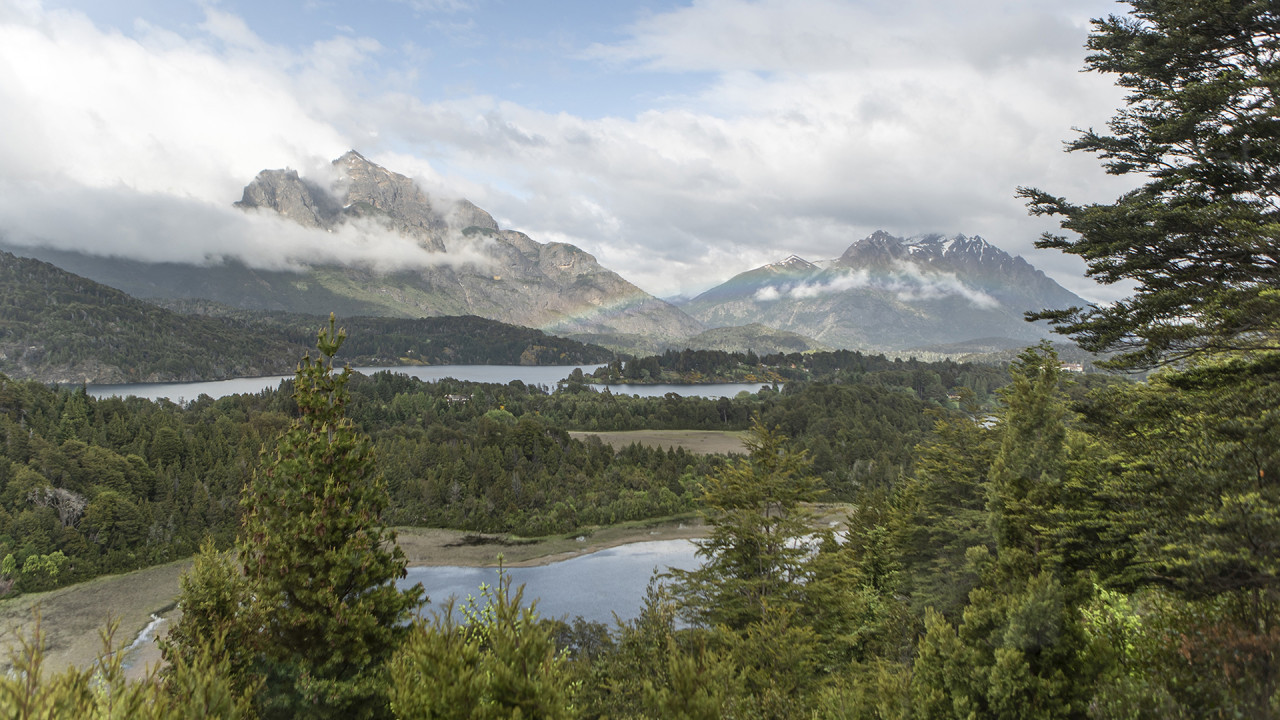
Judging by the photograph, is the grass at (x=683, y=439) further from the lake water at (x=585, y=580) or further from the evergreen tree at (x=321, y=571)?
the evergreen tree at (x=321, y=571)

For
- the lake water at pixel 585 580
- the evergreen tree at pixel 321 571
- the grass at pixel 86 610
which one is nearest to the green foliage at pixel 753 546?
the evergreen tree at pixel 321 571

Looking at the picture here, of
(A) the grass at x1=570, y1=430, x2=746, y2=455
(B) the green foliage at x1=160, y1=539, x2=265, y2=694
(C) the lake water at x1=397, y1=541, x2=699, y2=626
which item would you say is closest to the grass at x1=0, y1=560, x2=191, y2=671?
(C) the lake water at x1=397, y1=541, x2=699, y2=626

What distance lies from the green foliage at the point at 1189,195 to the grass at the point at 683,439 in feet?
276

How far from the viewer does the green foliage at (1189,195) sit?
37.2 feet

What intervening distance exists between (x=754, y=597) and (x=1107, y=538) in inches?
361

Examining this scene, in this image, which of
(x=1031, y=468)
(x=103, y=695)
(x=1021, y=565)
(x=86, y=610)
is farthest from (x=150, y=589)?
(x=1031, y=468)

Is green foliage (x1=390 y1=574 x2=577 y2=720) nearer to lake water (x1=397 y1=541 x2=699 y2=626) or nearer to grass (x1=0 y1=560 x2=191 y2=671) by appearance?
lake water (x1=397 y1=541 x2=699 y2=626)

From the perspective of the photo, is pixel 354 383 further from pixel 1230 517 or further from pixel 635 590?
pixel 1230 517

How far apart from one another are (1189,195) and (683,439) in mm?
102285

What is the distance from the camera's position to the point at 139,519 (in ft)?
177

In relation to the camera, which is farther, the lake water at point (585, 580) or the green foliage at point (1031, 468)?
the lake water at point (585, 580)

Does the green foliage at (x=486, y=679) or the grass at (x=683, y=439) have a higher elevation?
the green foliage at (x=486, y=679)

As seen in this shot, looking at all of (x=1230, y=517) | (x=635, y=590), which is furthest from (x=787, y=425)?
(x=1230, y=517)

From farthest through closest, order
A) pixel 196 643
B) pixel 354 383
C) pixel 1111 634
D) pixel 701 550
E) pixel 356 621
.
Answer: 1. pixel 354 383
2. pixel 701 550
3. pixel 1111 634
4. pixel 356 621
5. pixel 196 643
